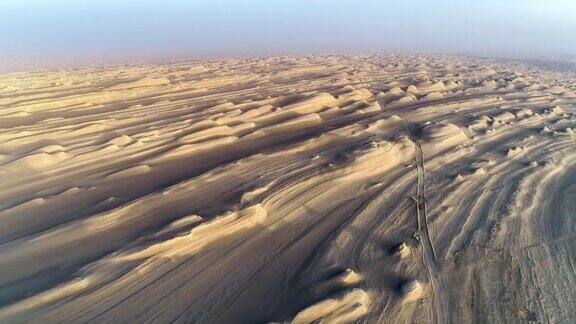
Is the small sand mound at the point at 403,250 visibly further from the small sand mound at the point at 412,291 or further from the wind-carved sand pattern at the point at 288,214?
the small sand mound at the point at 412,291

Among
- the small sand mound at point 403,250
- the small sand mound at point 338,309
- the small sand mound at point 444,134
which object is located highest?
the small sand mound at point 444,134

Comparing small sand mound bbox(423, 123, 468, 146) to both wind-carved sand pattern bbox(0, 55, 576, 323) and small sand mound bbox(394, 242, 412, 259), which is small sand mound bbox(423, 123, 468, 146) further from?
small sand mound bbox(394, 242, 412, 259)

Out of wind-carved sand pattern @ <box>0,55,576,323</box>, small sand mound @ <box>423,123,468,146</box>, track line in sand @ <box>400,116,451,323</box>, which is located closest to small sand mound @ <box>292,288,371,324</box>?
wind-carved sand pattern @ <box>0,55,576,323</box>

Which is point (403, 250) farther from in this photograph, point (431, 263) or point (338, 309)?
point (338, 309)

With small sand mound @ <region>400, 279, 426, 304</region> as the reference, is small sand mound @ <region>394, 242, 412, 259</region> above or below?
above

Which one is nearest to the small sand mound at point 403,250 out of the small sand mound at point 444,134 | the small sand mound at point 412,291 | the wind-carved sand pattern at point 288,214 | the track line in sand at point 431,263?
the wind-carved sand pattern at point 288,214

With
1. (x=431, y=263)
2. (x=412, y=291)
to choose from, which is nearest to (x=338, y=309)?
(x=412, y=291)

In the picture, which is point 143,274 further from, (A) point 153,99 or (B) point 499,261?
(A) point 153,99

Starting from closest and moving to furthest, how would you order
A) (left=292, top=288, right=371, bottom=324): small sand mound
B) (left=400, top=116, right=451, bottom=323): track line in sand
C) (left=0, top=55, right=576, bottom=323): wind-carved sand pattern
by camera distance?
(left=292, top=288, right=371, bottom=324): small sand mound, (left=400, top=116, right=451, bottom=323): track line in sand, (left=0, top=55, right=576, bottom=323): wind-carved sand pattern

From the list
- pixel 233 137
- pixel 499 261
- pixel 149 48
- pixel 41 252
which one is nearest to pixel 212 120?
pixel 233 137
